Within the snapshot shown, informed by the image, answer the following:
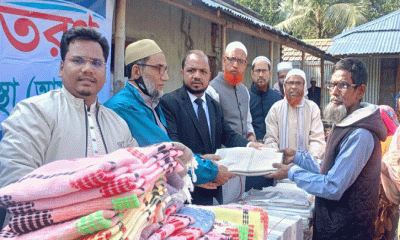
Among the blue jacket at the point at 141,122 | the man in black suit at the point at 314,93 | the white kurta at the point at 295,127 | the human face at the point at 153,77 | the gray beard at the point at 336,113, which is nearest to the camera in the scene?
the blue jacket at the point at 141,122

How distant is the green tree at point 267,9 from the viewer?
2334 cm

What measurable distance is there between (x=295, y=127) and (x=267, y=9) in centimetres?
2162

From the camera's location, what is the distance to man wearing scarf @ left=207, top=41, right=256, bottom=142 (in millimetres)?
3731

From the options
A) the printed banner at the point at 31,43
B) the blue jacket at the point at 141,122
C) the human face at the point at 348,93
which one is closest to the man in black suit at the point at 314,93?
the printed banner at the point at 31,43

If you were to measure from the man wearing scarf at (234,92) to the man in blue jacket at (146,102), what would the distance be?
1400 mm

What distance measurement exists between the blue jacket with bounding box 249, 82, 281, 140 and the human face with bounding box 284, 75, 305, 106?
1.95ft

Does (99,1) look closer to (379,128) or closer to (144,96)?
(144,96)

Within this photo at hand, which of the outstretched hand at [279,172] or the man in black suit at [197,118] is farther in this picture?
the man in black suit at [197,118]

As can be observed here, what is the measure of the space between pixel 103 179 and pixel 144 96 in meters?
1.43

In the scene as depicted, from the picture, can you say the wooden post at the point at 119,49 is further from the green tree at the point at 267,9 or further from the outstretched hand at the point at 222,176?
the green tree at the point at 267,9

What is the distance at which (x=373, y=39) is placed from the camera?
13188 millimetres

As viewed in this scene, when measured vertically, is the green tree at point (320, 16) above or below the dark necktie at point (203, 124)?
above

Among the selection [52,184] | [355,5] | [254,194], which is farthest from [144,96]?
[355,5]

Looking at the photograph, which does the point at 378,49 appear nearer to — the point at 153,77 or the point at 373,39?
the point at 373,39
